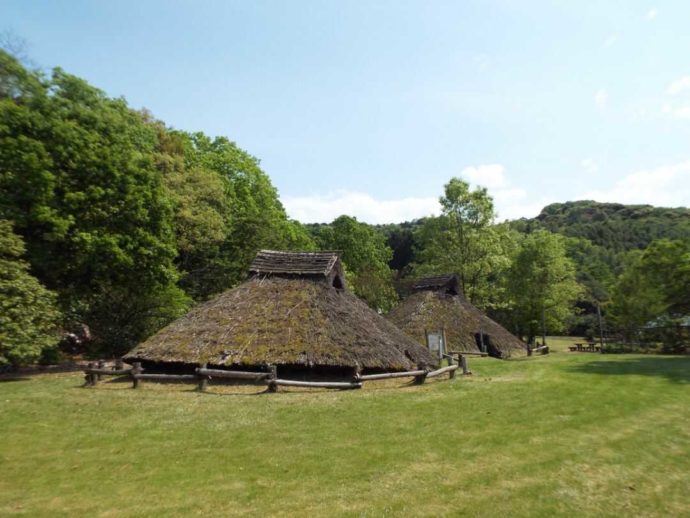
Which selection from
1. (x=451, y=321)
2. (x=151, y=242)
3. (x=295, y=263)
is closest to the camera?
(x=151, y=242)

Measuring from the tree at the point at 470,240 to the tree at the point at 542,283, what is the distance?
175 centimetres

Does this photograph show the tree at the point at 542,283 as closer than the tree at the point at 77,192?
No

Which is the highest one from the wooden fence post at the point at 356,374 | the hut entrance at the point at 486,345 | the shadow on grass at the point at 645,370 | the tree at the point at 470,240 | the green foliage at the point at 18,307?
the tree at the point at 470,240

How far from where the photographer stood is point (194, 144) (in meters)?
42.4

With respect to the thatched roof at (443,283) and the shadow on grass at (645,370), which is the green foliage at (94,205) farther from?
the shadow on grass at (645,370)

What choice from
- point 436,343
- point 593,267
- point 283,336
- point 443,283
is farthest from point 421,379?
point 593,267

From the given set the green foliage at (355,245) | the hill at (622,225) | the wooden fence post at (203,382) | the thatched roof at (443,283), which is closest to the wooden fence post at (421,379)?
the wooden fence post at (203,382)

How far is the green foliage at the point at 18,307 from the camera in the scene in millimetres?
15336

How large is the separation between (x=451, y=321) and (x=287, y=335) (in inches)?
666

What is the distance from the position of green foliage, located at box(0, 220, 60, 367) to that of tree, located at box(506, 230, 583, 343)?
37475mm

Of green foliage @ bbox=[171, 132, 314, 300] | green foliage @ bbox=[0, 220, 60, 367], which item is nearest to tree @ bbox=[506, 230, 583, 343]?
green foliage @ bbox=[171, 132, 314, 300]

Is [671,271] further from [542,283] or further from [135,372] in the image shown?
[135,372]

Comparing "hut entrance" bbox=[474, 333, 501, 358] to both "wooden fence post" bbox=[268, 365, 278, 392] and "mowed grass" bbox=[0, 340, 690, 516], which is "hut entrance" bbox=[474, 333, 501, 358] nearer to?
"mowed grass" bbox=[0, 340, 690, 516]

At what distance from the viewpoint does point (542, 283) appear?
40.4 metres
